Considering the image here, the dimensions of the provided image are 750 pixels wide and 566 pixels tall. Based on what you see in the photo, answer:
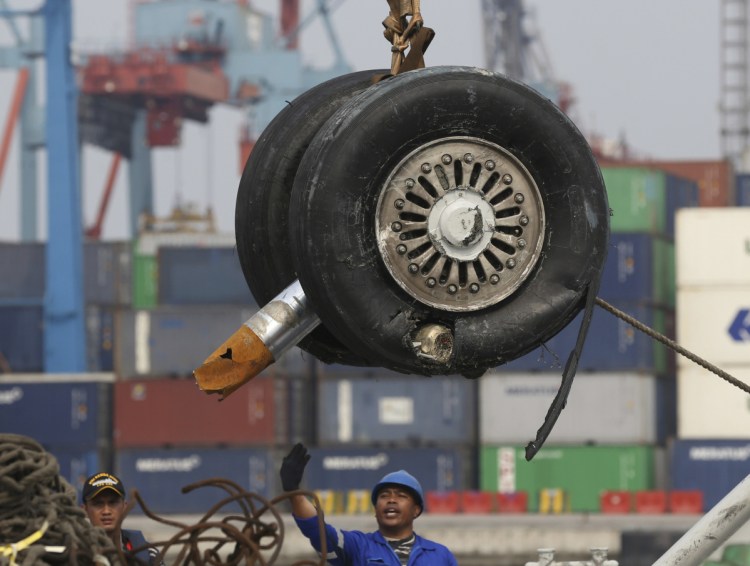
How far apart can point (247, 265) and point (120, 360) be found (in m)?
55.6

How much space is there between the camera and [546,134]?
20.4 feet

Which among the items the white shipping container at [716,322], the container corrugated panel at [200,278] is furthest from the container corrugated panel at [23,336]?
the white shipping container at [716,322]

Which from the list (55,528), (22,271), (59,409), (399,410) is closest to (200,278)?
(59,409)

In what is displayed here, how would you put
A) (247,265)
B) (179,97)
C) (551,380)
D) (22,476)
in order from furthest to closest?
1. (179,97)
2. (551,380)
3. (247,265)
4. (22,476)

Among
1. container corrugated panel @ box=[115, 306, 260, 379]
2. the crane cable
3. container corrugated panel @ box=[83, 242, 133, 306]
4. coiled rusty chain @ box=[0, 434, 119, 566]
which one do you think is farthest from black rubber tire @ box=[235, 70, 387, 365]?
container corrugated panel @ box=[83, 242, 133, 306]

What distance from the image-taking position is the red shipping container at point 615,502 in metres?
59.6

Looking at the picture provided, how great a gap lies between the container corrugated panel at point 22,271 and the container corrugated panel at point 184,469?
1558cm

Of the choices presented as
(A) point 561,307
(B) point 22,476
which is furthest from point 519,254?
(B) point 22,476

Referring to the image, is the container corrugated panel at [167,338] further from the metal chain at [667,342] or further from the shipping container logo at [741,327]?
the metal chain at [667,342]

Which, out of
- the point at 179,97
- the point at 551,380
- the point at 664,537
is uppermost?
the point at 179,97

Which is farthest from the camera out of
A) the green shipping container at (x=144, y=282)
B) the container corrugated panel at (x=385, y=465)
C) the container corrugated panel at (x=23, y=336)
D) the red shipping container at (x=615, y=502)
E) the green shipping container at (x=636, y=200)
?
the container corrugated panel at (x=23, y=336)

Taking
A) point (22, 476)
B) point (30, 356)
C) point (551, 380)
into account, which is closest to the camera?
point (22, 476)

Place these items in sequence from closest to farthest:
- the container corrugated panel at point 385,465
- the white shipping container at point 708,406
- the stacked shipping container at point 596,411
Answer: the stacked shipping container at point 596,411 < the white shipping container at point 708,406 < the container corrugated panel at point 385,465

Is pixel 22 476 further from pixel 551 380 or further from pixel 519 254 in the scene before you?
pixel 551 380
